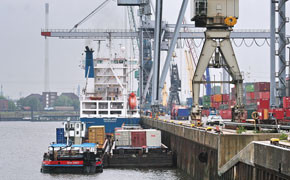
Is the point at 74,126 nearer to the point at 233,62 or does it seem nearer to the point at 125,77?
the point at 233,62

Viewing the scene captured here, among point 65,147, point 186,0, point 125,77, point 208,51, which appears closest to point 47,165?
point 65,147

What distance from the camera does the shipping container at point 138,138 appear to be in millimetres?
46406

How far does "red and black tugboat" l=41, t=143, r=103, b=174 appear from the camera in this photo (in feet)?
134

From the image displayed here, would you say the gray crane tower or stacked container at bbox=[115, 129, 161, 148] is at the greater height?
the gray crane tower

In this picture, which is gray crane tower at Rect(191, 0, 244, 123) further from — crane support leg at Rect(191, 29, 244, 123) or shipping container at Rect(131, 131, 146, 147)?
shipping container at Rect(131, 131, 146, 147)

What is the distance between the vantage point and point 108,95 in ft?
265

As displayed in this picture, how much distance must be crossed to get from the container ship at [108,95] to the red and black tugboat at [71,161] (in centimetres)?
3051

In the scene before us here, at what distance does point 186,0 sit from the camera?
69.8m

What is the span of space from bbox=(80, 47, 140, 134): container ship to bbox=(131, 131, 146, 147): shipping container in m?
25.8

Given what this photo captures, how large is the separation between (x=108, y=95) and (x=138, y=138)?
34.6 metres

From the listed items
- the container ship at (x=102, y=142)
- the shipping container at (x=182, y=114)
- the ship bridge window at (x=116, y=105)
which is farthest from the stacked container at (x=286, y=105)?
the shipping container at (x=182, y=114)

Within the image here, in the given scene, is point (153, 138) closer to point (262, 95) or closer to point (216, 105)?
point (262, 95)

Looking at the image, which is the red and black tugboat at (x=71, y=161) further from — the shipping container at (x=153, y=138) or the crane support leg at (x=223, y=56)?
the crane support leg at (x=223, y=56)

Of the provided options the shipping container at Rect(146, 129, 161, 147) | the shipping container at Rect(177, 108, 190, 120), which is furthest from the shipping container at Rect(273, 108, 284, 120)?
the shipping container at Rect(177, 108, 190, 120)
